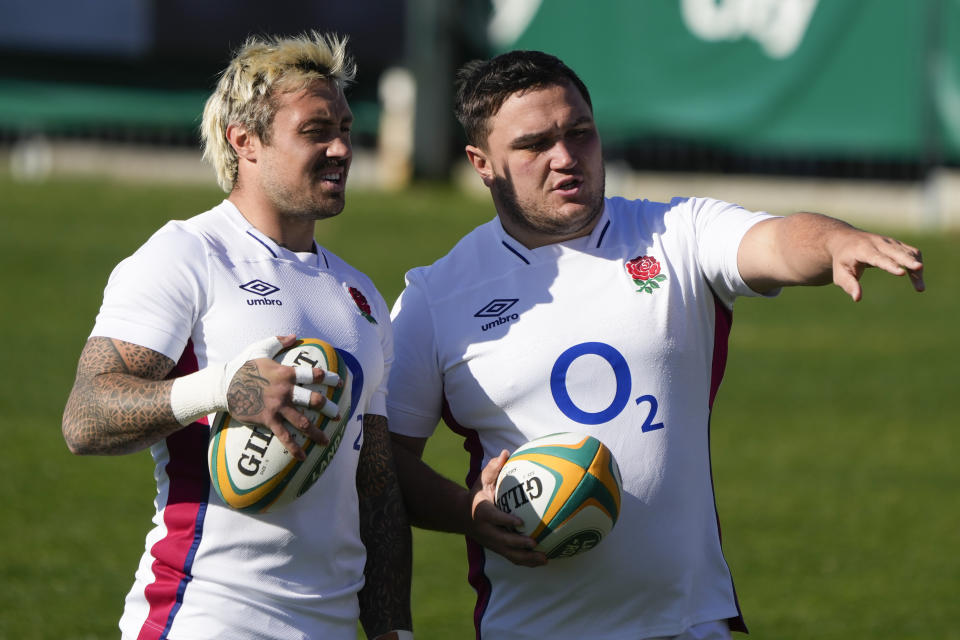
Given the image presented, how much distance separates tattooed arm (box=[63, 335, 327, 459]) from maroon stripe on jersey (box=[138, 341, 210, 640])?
20 centimetres

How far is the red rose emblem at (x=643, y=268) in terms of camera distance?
4551 mm

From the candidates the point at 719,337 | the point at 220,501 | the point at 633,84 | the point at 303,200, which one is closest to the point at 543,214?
the point at 719,337

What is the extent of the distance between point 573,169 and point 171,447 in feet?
5.33

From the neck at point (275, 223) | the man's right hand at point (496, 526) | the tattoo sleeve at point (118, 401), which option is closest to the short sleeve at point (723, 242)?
the man's right hand at point (496, 526)

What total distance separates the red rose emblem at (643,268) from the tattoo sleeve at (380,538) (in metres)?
0.99

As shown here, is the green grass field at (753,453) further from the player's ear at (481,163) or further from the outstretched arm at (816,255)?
the outstretched arm at (816,255)

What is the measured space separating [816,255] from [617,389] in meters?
0.82

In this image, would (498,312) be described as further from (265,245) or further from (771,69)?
(771,69)

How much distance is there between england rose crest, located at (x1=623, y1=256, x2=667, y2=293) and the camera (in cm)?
453

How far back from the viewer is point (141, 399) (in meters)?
3.74

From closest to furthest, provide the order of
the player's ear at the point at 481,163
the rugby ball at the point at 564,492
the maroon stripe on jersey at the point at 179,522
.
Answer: the maroon stripe on jersey at the point at 179,522
the rugby ball at the point at 564,492
the player's ear at the point at 481,163

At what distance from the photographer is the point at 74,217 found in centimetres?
1809

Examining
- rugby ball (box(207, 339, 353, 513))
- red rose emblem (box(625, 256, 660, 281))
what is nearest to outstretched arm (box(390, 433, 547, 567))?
rugby ball (box(207, 339, 353, 513))

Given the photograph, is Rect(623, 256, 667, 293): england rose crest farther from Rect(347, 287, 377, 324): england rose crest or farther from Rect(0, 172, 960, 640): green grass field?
Rect(0, 172, 960, 640): green grass field
